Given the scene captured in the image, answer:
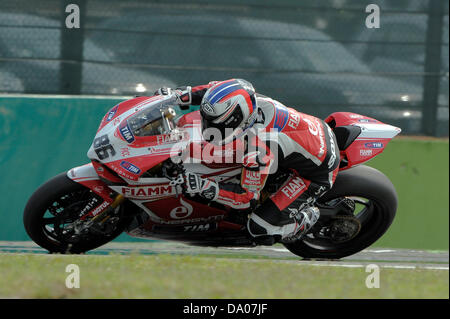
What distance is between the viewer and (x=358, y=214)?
641 cm

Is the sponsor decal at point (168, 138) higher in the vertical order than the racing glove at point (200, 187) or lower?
higher

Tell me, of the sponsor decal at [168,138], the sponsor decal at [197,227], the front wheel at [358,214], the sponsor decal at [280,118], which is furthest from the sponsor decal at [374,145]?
the sponsor decal at [168,138]

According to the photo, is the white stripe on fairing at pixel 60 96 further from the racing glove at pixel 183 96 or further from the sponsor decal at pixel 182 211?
the sponsor decal at pixel 182 211

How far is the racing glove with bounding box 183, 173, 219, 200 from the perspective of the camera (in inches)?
209

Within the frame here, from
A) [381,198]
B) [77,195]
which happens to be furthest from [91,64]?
[381,198]

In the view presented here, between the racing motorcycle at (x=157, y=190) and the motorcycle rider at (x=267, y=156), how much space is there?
0.10 metres

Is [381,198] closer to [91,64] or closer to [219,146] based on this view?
[219,146]

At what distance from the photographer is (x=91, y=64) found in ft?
24.8

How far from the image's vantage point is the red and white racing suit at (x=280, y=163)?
5.42 m

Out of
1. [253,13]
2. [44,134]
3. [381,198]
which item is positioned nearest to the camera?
[381,198]

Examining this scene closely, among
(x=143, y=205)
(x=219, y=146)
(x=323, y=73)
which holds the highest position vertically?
(x=323, y=73)

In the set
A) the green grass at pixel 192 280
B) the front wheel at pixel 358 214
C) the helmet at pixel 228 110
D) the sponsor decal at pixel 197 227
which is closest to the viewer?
the green grass at pixel 192 280

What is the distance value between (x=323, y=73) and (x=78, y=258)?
379cm

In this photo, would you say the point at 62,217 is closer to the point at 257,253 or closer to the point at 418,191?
the point at 257,253
